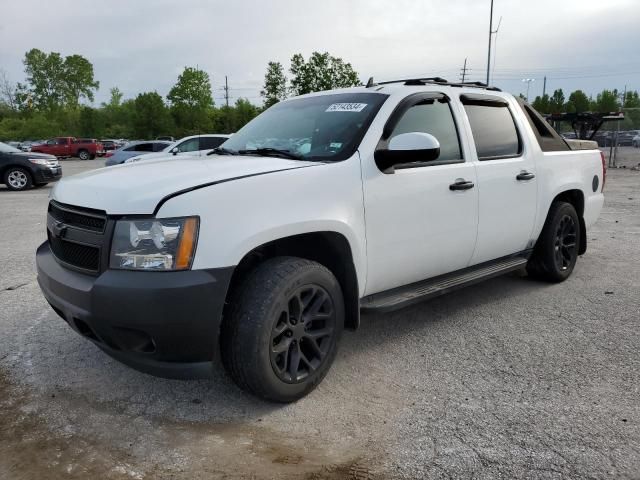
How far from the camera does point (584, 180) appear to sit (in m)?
5.39

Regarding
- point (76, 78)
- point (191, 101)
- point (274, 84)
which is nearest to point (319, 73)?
point (274, 84)

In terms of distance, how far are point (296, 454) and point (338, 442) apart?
0.74ft

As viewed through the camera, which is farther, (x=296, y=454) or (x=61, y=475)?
(x=296, y=454)

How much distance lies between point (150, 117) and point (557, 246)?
58.0 m

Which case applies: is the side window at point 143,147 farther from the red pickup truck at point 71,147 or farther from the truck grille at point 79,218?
the red pickup truck at point 71,147

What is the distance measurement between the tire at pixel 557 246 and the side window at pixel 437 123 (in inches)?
63.2

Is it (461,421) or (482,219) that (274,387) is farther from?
(482,219)

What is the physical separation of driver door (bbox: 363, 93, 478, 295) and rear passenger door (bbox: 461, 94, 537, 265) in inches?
6.5

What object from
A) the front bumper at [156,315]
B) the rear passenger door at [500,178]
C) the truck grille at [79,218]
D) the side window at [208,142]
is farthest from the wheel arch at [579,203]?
the side window at [208,142]

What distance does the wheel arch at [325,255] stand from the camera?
3062mm

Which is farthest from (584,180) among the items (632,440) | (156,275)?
(156,275)

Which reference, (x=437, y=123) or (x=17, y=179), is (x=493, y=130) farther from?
(x=17, y=179)

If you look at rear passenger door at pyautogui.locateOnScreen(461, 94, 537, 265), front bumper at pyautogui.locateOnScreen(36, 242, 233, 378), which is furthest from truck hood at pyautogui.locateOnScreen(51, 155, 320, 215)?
rear passenger door at pyautogui.locateOnScreen(461, 94, 537, 265)

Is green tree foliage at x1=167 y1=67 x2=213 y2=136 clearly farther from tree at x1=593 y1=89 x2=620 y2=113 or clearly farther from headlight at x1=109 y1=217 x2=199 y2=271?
headlight at x1=109 y1=217 x2=199 y2=271
